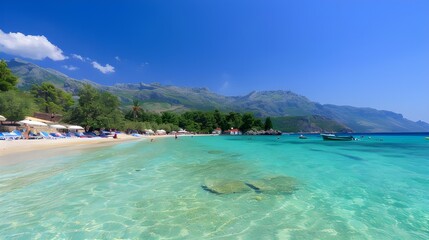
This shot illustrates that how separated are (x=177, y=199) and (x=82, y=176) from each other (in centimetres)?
743

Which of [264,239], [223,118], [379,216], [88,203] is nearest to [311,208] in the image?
[379,216]

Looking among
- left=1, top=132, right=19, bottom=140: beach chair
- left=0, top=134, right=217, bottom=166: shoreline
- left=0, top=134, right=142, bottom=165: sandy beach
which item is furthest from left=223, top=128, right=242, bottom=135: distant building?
left=1, top=132, right=19, bottom=140: beach chair

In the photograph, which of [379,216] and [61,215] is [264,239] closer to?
[379,216]

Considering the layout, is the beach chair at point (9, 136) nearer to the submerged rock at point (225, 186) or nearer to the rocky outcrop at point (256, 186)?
the rocky outcrop at point (256, 186)

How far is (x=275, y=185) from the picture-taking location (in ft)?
37.2

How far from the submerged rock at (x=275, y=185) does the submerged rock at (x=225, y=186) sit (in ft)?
1.43

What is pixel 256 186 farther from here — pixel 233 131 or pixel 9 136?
pixel 233 131

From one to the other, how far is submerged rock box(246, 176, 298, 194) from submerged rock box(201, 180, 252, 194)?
0.44 m

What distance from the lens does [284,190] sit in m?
10.4

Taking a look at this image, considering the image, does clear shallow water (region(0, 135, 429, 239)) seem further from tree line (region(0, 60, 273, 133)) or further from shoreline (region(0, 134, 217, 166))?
tree line (region(0, 60, 273, 133))

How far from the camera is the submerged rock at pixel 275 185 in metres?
10.4

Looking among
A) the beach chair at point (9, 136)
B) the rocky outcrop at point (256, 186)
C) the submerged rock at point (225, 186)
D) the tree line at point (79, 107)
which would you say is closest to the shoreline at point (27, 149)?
the beach chair at point (9, 136)

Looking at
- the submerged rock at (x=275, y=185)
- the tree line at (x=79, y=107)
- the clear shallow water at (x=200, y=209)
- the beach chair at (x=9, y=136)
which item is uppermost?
the tree line at (x=79, y=107)

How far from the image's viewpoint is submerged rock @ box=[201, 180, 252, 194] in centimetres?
1019
